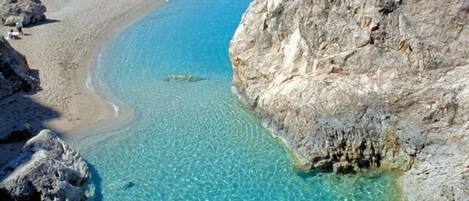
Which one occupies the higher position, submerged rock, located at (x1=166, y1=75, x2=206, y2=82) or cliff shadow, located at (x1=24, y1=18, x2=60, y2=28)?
cliff shadow, located at (x1=24, y1=18, x2=60, y2=28)

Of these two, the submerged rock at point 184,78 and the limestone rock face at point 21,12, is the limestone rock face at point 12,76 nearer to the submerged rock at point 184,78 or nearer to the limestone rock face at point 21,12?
the submerged rock at point 184,78

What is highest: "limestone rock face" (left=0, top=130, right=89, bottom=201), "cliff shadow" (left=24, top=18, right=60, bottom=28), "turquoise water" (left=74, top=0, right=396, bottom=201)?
"limestone rock face" (left=0, top=130, right=89, bottom=201)

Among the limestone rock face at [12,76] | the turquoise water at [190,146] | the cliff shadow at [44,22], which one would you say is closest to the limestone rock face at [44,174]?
the turquoise water at [190,146]

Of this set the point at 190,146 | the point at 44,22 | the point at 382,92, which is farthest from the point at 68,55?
the point at 382,92

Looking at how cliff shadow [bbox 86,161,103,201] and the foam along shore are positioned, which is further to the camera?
the foam along shore

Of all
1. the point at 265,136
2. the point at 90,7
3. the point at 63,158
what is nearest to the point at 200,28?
the point at 90,7

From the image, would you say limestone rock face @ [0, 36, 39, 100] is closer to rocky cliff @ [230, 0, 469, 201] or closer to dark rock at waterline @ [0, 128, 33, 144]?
dark rock at waterline @ [0, 128, 33, 144]

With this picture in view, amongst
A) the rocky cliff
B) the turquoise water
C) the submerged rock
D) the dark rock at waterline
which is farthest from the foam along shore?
the rocky cliff
